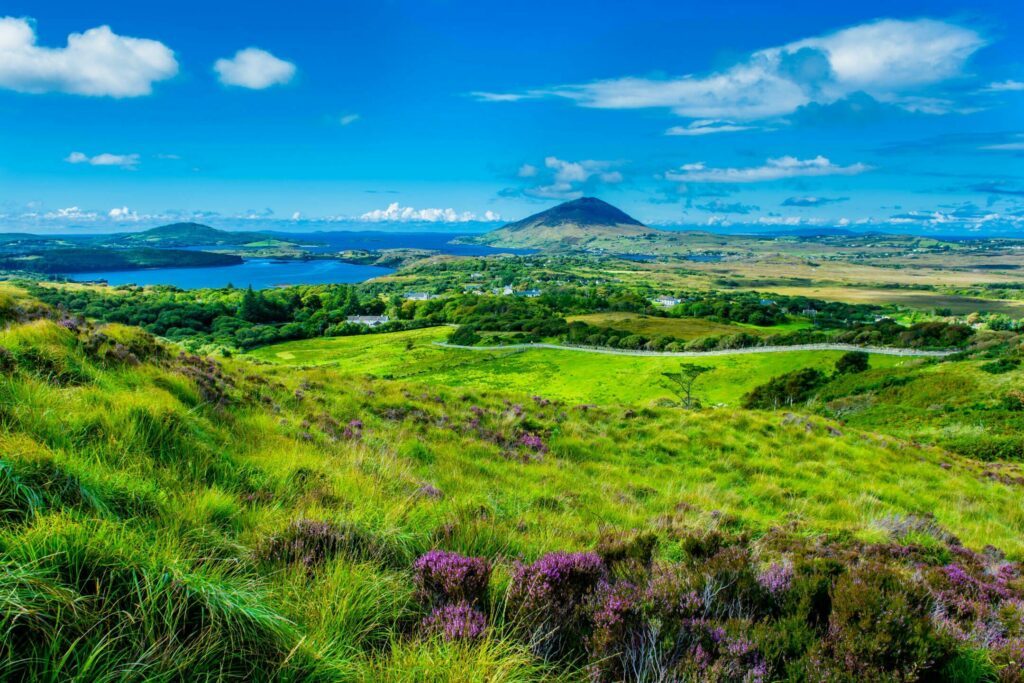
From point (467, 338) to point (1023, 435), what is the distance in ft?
307

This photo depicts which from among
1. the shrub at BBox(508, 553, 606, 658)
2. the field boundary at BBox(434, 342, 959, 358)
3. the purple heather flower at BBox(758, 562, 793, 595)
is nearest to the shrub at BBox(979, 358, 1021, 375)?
the field boundary at BBox(434, 342, 959, 358)

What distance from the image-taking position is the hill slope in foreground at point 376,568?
2375 millimetres

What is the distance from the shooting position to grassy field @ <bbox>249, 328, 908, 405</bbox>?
60812 millimetres

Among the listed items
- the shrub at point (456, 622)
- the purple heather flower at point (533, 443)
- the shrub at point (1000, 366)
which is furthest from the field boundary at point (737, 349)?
the shrub at point (456, 622)

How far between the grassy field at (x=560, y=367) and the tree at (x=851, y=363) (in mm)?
1675

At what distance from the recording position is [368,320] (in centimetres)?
15300

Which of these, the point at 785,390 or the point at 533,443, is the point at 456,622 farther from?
the point at 785,390

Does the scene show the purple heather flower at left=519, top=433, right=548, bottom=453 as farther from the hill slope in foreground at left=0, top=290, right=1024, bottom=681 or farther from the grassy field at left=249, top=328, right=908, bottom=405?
the grassy field at left=249, top=328, right=908, bottom=405

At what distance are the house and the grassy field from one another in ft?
117

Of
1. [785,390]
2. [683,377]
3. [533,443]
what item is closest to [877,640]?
[533,443]

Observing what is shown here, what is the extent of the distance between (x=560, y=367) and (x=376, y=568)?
76562 mm

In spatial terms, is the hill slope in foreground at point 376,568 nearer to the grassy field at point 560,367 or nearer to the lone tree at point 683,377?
the grassy field at point 560,367

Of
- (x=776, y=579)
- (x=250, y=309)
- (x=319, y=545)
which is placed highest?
(x=319, y=545)

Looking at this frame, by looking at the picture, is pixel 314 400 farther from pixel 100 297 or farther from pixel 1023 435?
pixel 100 297
